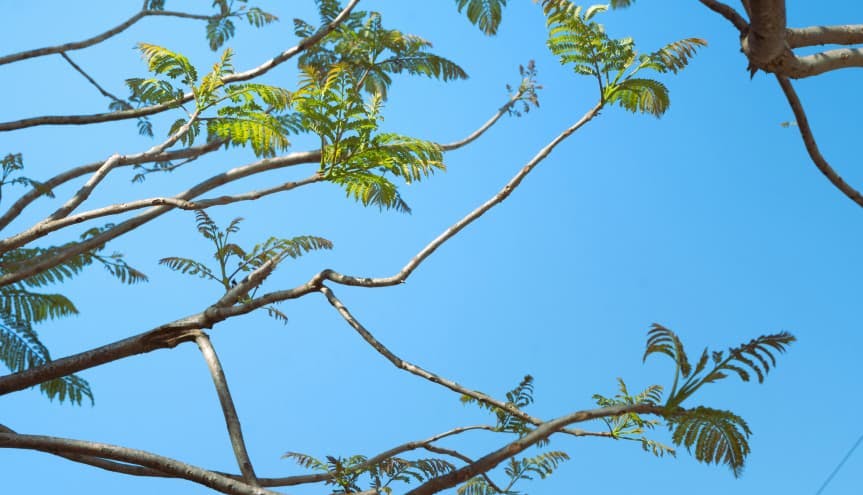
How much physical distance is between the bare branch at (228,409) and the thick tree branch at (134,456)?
5 centimetres

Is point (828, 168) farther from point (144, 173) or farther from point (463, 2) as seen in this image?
point (144, 173)

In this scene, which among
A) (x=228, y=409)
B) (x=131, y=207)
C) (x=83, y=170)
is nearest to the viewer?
(x=228, y=409)

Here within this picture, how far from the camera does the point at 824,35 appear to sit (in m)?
2.10

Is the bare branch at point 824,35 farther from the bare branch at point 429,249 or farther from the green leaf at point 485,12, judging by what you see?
the green leaf at point 485,12

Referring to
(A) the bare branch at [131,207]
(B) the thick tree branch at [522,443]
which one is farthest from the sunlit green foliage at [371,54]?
(B) the thick tree branch at [522,443]

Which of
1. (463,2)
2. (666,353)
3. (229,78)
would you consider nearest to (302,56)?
(463,2)

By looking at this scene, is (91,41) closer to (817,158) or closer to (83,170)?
(83,170)

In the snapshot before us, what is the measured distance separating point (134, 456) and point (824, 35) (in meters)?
1.75

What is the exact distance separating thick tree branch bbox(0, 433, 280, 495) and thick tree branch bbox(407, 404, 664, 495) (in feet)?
0.96

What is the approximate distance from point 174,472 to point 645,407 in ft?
3.21

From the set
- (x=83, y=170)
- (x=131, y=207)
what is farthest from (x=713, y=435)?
(x=83, y=170)

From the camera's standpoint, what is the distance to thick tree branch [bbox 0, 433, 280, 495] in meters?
1.81

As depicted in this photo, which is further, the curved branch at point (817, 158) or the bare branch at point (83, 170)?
the bare branch at point (83, 170)

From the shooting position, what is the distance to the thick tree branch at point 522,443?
1.60 meters
